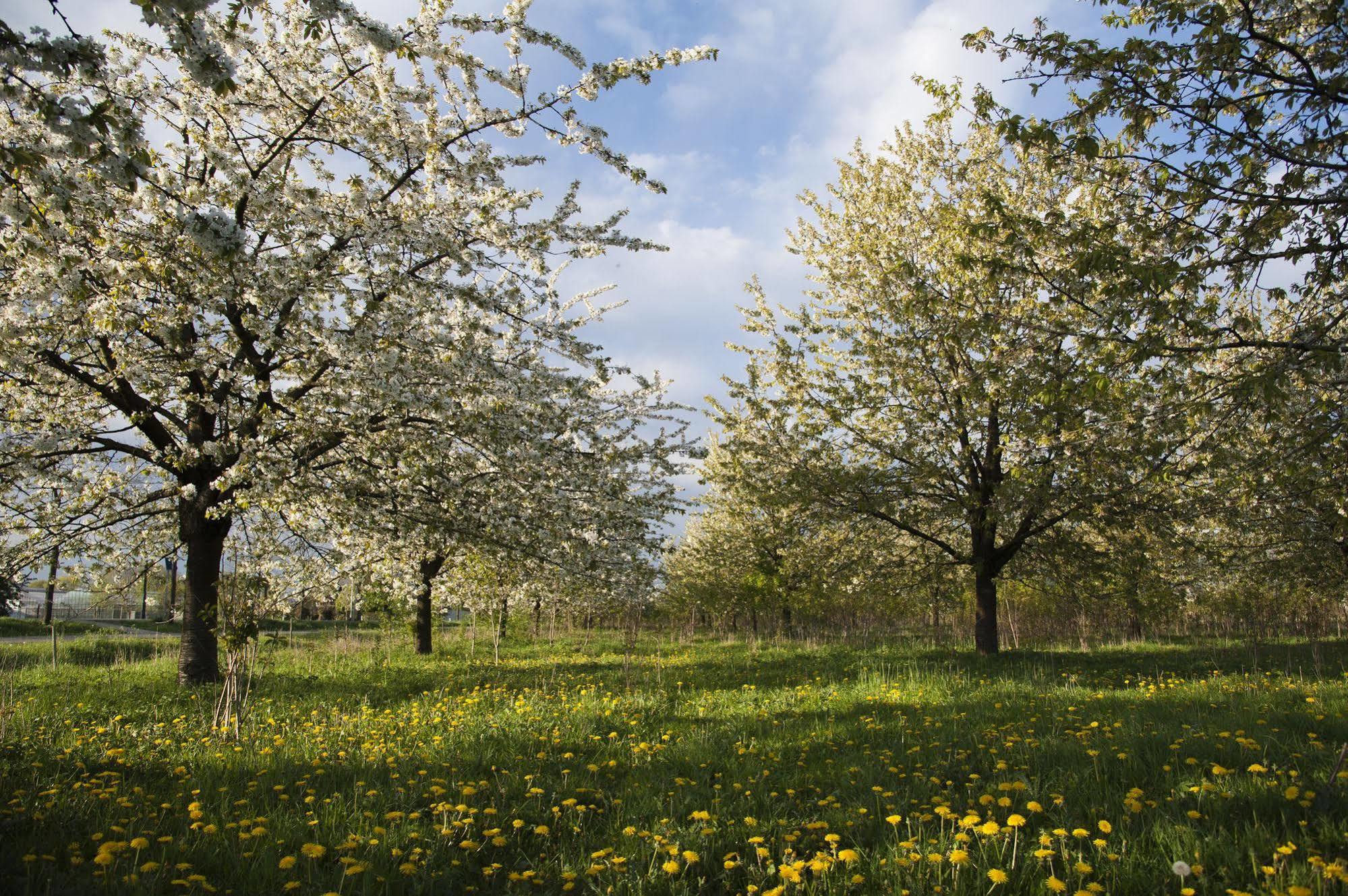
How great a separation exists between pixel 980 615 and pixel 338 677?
38.8ft

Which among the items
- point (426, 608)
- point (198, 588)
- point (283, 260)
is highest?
point (283, 260)

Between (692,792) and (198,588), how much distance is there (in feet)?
28.7

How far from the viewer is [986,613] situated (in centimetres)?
1380

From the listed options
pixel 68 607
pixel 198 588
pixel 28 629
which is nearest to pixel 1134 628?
pixel 198 588

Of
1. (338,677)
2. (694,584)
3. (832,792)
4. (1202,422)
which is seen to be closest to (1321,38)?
(1202,422)

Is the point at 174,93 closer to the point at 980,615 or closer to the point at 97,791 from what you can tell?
the point at 97,791

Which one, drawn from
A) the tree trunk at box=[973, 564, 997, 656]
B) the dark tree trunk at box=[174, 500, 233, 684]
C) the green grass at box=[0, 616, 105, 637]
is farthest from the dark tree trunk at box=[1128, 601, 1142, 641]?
the green grass at box=[0, 616, 105, 637]

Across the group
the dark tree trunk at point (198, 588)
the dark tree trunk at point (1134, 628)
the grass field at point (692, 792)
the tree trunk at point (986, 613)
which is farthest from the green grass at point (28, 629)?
the dark tree trunk at point (1134, 628)

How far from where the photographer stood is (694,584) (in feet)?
97.7

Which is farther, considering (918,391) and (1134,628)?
(1134,628)

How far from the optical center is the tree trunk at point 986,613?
44.6 feet

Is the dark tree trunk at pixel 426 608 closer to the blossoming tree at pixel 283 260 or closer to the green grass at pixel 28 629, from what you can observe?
the blossoming tree at pixel 283 260

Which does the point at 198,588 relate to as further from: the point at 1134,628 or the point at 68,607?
the point at 68,607

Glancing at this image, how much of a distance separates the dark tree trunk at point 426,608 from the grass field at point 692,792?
30.7 ft
